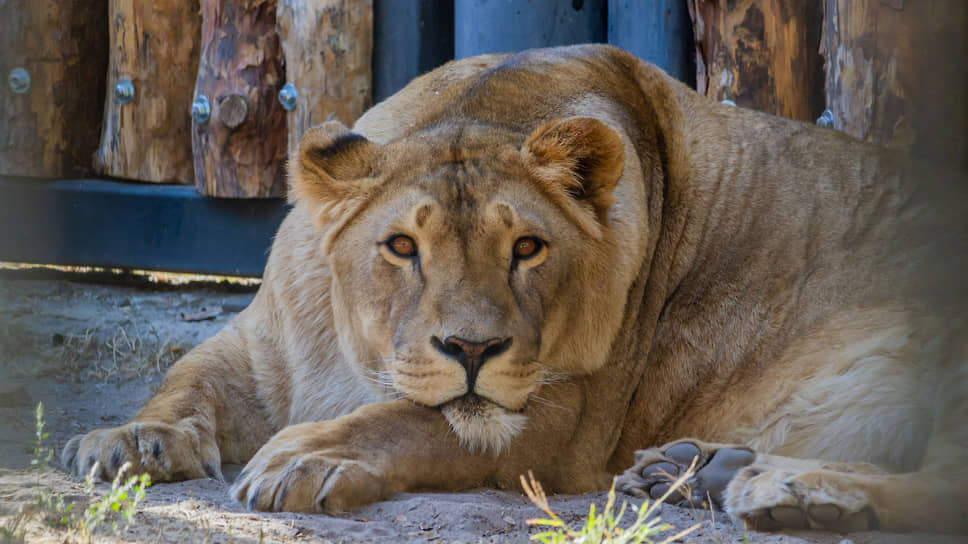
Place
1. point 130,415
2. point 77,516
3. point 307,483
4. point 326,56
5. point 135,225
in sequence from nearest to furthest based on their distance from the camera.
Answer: point 77,516 → point 307,483 → point 130,415 → point 326,56 → point 135,225

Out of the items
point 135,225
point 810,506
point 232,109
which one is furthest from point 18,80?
point 810,506

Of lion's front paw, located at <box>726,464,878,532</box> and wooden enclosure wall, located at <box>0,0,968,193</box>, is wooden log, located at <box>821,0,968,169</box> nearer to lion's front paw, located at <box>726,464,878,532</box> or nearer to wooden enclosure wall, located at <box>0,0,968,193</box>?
wooden enclosure wall, located at <box>0,0,968,193</box>

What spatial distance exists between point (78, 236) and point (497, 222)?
4.29 metres

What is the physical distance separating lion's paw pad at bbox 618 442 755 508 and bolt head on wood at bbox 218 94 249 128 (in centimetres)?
367

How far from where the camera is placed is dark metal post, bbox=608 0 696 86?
6191mm

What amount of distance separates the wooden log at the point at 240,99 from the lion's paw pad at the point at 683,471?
3624mm

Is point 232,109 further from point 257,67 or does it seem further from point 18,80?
point 18,80

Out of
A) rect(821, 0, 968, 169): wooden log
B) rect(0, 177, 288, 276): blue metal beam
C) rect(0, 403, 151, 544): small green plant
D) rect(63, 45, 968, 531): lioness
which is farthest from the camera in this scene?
rect(0, 177, 288, 276): blue metal beam

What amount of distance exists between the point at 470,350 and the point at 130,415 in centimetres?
228

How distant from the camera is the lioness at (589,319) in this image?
11.3 ft

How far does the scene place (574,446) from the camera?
3930mm

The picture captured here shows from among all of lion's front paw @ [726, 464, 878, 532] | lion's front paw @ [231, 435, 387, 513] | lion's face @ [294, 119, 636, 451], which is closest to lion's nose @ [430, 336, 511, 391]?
lion's face @ [294, 119, 636, 451]

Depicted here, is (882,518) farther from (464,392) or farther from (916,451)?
(464,392)

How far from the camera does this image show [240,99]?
6.57 meters
